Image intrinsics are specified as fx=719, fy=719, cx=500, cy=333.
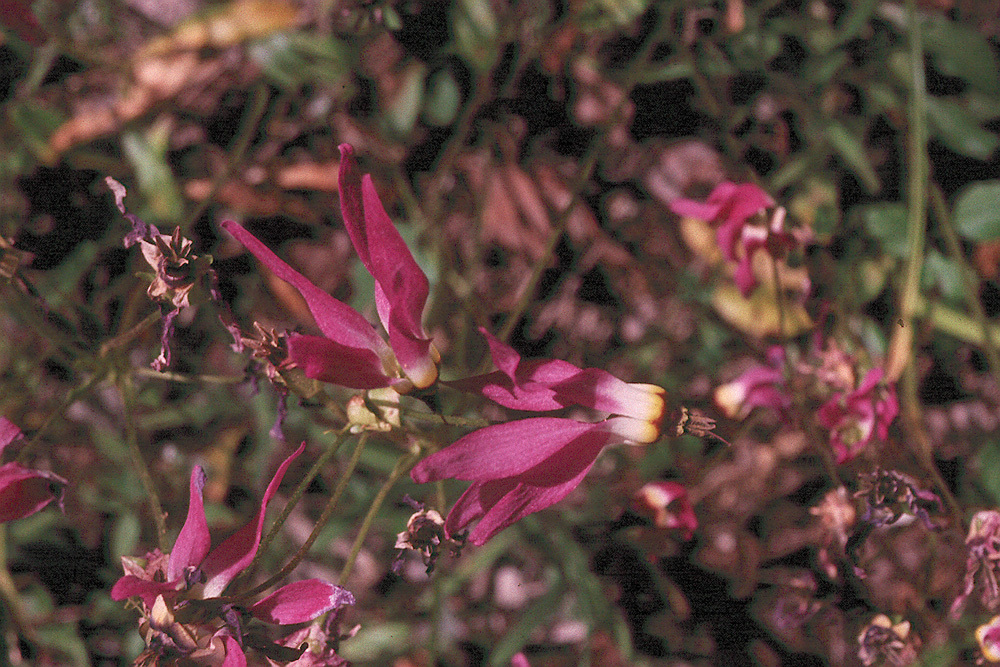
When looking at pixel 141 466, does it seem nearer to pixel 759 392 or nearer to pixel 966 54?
pixel 759 392

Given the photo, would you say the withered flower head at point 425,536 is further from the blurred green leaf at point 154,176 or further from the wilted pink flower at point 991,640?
the blurred green leaf at point 154,176

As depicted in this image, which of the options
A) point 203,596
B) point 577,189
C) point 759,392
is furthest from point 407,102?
point 203,596

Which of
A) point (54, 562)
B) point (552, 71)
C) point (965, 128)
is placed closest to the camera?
point (965, 128)

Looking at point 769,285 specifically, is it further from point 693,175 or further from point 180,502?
point 180,502

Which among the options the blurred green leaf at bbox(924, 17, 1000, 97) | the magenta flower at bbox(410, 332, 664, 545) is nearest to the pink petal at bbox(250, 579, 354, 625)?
the magenta flower at bbox(410, 332, 664, 545)

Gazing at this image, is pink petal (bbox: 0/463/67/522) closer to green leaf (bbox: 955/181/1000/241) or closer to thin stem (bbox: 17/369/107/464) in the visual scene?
thin stem (bbox: 17/369/107/464)

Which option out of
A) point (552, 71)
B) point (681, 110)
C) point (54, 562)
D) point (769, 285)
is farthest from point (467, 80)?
point (54, 562)
